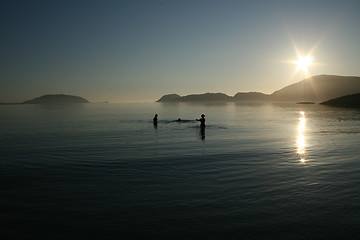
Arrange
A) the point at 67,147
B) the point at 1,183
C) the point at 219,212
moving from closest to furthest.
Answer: the point at 219,212 < the point at 1,183 < the point at 67,147

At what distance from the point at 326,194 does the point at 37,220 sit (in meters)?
13.9

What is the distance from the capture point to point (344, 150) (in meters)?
29.6

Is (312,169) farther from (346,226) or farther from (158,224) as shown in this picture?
(158,224)

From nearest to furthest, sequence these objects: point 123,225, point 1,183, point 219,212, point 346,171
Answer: point 123,225 < point 219,212 < point 1,183 < point 346,171

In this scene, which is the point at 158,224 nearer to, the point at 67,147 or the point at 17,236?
the point at 17,236

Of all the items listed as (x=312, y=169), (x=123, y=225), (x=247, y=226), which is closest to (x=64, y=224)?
(x=123, y=225)

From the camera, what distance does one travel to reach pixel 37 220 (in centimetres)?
1212

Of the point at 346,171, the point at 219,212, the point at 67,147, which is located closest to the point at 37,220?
the point at 219,212

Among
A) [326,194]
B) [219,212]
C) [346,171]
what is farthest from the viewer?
[346,171]

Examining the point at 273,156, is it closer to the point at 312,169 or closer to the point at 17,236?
the point at 312,169

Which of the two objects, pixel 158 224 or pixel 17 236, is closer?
pixel 17 236

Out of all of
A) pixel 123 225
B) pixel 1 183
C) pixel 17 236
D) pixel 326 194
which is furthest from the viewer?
pixel 1 183

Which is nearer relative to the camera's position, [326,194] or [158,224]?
[158,224]

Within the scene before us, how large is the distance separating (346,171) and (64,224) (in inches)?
728
